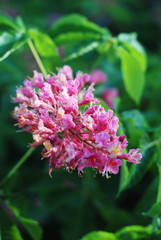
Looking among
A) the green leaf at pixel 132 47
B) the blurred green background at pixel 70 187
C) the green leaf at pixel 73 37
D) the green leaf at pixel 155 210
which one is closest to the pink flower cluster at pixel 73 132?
the green leaf at pixel 155 210

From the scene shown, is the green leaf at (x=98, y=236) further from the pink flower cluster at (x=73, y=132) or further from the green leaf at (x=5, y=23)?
the green leaf at (x=5, y=23)

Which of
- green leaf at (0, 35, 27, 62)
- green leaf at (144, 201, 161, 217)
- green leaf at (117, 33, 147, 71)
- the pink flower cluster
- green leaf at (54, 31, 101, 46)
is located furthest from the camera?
green leaf at (117, 33, 147, 71)

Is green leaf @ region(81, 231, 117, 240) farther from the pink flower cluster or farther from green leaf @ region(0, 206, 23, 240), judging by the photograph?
the pink flower cluster

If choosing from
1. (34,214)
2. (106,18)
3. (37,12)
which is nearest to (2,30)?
(34,214)

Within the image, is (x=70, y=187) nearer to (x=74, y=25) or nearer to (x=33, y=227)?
(x=33, y=227)

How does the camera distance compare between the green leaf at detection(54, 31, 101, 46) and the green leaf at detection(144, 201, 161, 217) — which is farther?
the green leaf at detection(54, 31, 101, 46)

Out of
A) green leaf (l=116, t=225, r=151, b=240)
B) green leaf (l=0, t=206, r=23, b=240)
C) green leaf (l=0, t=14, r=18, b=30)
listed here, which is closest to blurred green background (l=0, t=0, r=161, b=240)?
green leaf (l=0, t=206, r=23, b=240)

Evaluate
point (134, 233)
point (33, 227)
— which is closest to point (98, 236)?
point (134, 233)
